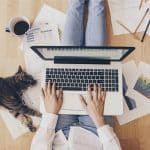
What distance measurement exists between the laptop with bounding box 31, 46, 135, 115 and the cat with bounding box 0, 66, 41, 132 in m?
0.19

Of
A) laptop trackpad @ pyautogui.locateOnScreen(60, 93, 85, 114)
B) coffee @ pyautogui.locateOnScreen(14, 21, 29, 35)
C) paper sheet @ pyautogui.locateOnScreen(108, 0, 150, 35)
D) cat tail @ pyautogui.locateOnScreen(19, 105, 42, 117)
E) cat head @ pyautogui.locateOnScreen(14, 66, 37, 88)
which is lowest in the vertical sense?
cat tail @ pyautogui.locateOnScreen(19, 105, 42, 117)

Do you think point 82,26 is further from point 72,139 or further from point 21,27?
point 72,139

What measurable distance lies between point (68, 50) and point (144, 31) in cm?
40

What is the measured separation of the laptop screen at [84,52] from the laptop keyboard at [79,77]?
5 centimetres

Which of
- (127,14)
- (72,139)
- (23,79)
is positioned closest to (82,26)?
(127,14)

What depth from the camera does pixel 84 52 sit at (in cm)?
103

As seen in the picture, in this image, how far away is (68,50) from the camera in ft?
3.39

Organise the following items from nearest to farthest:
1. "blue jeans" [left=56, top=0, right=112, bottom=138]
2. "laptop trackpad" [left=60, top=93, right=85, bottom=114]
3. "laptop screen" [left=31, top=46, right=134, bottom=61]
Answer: "laptop screen" [left=31, top=46, right=134, bottom=61], "laptop trackpad" [left=60, top=93, right=85, bottom=114], "blue jeans" [left=56, top=0, right=112, bottom=138]

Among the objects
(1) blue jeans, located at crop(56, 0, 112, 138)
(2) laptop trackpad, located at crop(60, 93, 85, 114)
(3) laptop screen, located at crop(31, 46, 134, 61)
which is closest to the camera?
(3) laptop screen, located at crop(31, 46, 134, 61)

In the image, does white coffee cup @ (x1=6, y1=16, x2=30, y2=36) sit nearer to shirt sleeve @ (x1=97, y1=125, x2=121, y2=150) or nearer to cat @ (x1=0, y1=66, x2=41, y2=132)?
cat @ (x1=0, y1=66, x2=41, y2=132)

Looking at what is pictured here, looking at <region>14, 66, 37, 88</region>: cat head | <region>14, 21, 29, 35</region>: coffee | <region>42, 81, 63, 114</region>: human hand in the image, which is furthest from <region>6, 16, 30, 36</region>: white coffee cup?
<region>42, 81, 63, 114</region>: human hand

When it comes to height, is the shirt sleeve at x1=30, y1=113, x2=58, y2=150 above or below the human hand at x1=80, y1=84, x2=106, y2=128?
below

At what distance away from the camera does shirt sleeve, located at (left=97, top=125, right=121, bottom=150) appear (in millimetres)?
1036

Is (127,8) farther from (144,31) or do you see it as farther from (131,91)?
(131,91)
